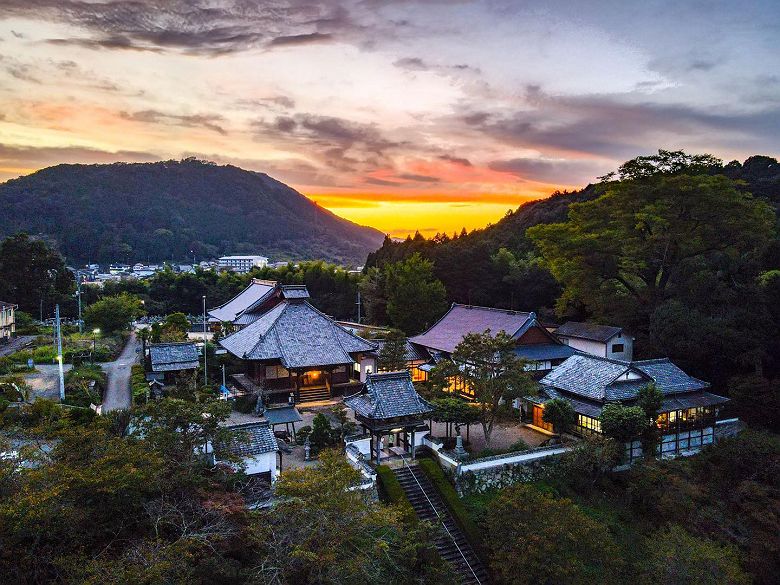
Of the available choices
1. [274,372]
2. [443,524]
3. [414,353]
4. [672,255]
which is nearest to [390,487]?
[443,524]

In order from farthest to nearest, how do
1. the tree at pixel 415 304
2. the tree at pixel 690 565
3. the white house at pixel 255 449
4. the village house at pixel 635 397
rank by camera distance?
the tree at pixel 415 304
the village house at pixel 635 397
the white house at pixel 255 449
the tree at pixel 690 565

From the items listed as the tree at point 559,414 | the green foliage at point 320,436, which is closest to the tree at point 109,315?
the green foliage at point 320,436

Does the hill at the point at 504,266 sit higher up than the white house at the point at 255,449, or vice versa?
the hill at the point at 504,266

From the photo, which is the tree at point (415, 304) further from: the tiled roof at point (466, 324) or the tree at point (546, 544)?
the tree at point (546, 544)

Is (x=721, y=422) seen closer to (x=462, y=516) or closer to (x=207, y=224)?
(x=462, y=516)

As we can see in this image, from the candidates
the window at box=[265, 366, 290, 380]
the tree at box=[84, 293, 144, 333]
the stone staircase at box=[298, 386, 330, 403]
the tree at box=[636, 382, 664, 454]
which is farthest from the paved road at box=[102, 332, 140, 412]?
the tree at box=[636, 382, 664, 454]

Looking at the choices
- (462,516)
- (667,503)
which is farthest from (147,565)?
(667,503)

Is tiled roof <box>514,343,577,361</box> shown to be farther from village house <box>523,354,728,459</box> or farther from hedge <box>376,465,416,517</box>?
hedge <box>376,465,416,517</box>
